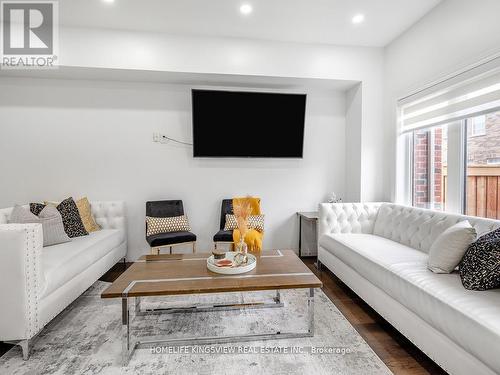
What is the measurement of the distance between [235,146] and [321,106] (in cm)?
144

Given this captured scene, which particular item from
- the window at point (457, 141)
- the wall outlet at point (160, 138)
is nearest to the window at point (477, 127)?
the window at point (457, 141)

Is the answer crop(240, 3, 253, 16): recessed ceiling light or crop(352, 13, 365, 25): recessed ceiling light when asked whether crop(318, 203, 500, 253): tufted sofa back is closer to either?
crop(352, 13, 365, 25): recessed ceiling light

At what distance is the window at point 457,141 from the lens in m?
2.41

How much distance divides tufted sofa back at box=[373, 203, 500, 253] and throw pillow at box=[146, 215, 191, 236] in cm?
239

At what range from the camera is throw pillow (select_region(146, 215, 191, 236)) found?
11.4 ft

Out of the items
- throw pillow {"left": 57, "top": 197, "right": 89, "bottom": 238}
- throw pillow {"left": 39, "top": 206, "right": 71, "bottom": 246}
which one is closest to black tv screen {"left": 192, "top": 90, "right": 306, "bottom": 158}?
throw pillow {"left": 57, "top": 197, "right": 89, "bottom": 238}

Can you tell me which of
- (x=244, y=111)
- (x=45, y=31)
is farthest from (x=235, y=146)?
(x=45, y=31)

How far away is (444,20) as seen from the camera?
2.75 m

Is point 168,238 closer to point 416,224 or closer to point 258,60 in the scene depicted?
point 258,60

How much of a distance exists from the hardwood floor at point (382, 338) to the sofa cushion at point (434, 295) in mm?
316

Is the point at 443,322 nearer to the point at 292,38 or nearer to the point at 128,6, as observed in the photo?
the point at 292,38

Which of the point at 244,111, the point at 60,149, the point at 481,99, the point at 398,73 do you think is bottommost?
the point at 60,149

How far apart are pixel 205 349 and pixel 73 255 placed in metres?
1.46

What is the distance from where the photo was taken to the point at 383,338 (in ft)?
6.66
